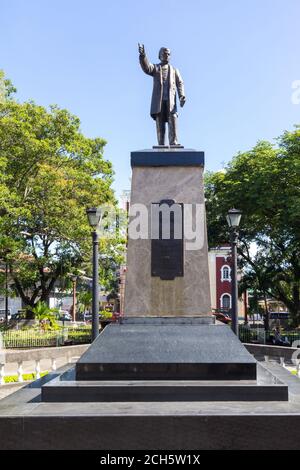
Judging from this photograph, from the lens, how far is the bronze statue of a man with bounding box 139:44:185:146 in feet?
34.2

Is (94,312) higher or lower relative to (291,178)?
lower

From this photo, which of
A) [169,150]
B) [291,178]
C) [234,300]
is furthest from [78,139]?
[169,150]

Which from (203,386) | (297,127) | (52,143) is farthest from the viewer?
(297,127)

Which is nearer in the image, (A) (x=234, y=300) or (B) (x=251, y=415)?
(B) (x=251, y=415)

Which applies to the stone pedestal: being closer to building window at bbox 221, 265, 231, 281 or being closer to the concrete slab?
the concrete slab

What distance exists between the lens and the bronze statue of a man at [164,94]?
34.2ft

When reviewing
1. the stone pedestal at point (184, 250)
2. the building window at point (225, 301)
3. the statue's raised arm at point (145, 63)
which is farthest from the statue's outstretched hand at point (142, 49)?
the building window at point (225, 301)

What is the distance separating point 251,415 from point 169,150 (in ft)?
18.1

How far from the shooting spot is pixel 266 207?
2870 centimetres

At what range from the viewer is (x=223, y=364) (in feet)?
23.8

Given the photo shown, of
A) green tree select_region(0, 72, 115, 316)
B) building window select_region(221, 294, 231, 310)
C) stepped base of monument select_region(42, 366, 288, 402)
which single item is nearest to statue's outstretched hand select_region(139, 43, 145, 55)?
stepped base of monument select_region(42, 366, 288, 402)

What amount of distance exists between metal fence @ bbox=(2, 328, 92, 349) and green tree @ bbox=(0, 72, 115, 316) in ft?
13.2
